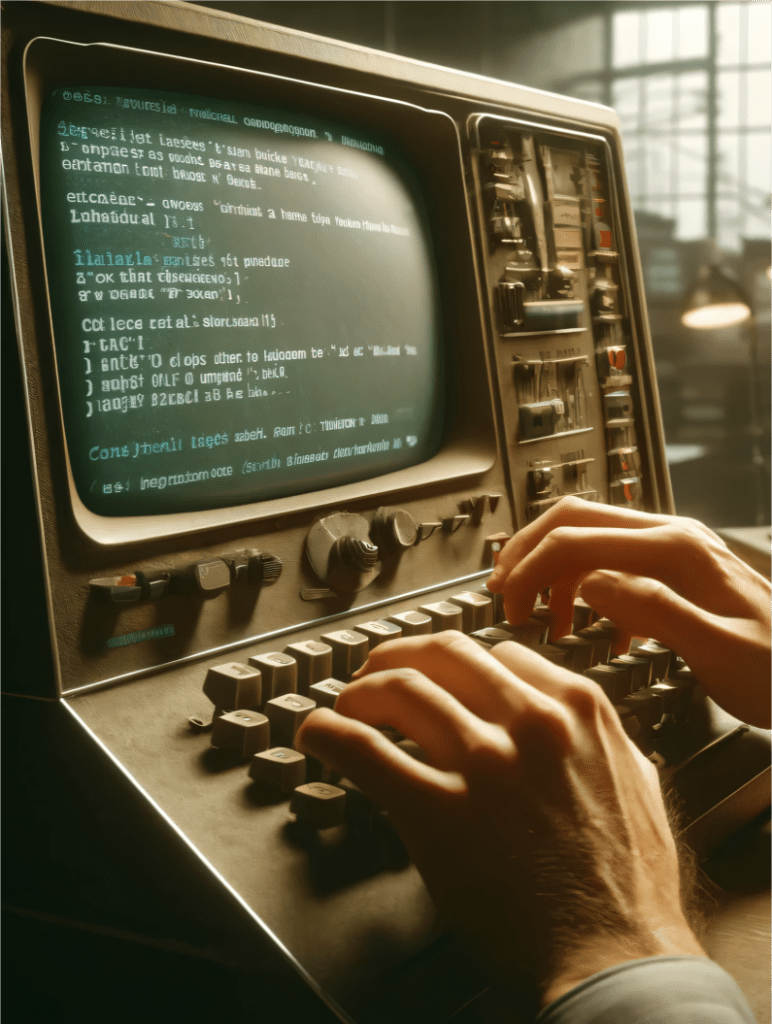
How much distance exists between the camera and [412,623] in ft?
2.53

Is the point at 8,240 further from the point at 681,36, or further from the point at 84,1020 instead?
the point at 681,36

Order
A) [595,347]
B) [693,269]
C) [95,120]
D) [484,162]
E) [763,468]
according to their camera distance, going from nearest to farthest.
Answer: [95,120], [484,162], [595,347], [763,468], [693,269]

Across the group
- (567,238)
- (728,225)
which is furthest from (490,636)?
(728,225)

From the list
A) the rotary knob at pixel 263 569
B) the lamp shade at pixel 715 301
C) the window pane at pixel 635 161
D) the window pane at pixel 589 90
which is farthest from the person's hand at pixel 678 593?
the window pane at pixel 635 161

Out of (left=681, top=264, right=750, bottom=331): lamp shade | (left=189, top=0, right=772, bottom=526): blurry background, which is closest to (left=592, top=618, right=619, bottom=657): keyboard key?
(left=681, top=264, right=750, bottom=331): lamp shade

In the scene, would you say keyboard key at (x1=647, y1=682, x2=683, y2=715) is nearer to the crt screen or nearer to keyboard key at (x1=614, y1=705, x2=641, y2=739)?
keyboard key at (x1=614, y1=705, x2=641, y2=739)

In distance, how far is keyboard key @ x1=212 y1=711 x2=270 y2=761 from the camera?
60cm

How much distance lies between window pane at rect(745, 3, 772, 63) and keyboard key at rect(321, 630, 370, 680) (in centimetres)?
369

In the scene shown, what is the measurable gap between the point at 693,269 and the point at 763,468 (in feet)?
3.24

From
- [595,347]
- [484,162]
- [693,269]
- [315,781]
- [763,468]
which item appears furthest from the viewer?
[693,269]

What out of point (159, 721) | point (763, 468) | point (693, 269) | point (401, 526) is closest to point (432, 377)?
point (401, 526)

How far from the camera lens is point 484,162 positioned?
1060 millimetres

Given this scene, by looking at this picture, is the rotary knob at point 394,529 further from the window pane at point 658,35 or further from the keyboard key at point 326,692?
the window pane at point 658,35

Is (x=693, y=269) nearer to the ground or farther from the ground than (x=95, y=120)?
farther from the ground
